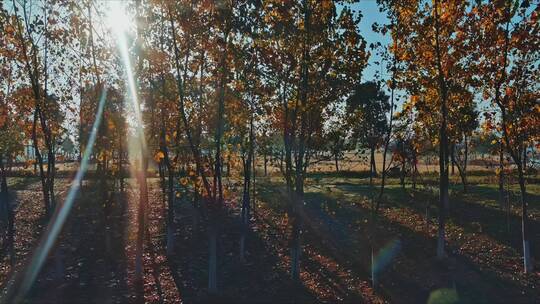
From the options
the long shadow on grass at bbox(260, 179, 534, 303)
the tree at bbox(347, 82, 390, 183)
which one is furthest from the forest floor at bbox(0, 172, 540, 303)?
the tree at bbox(347, 82, 390, 183)

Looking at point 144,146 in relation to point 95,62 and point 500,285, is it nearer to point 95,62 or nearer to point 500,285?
point 95,62

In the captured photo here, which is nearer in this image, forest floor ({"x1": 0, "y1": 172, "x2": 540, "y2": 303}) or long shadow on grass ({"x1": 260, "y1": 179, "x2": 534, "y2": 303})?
long shadow on grass ({"x1": 260, "y1": 179, "x2": 534, "y2": 303})

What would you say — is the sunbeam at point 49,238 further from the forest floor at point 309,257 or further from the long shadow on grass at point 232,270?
the long shadow on grass at point 232,270

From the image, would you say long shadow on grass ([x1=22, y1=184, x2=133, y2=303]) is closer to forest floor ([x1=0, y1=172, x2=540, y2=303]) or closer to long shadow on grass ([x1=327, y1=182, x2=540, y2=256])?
forest floor ([x1=0, y1=172, x2=540, y2=303])

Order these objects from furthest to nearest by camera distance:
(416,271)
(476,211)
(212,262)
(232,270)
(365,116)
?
(476,211), (232,270), (416,271), (365,116), (212,262)

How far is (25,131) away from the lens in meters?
15.1

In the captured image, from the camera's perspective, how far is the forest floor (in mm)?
11781

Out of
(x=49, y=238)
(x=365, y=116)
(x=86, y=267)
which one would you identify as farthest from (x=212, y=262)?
(x=49, y=238)

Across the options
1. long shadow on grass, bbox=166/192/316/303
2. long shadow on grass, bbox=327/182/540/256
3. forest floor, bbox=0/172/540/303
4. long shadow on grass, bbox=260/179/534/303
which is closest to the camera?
long shadow on grass, bbox=260/179/534/303

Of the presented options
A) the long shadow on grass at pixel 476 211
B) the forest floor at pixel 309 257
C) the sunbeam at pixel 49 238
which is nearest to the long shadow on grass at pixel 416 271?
the forest floor at pixel 309 257

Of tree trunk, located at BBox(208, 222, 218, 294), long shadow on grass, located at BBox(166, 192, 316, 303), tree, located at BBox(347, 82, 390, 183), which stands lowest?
long shadow on grass, located at BBox(166, 192, 316, 303)

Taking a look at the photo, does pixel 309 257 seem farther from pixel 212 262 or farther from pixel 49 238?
pixel 49 238

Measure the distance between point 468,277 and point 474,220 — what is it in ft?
24.8

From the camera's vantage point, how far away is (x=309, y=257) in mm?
15758
